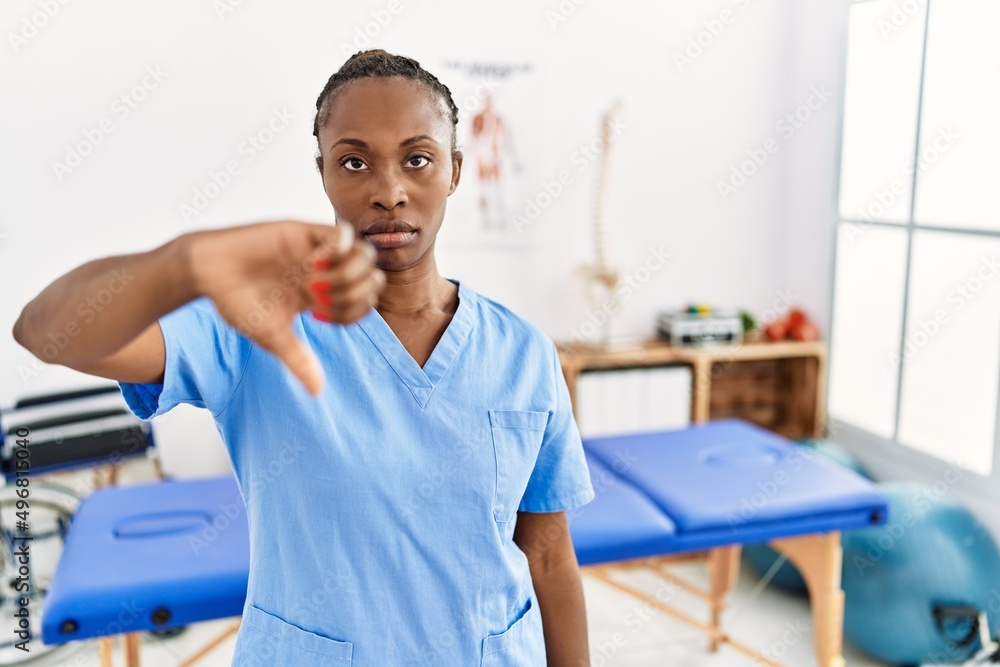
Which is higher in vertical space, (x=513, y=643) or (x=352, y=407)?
(x=352, y=407)

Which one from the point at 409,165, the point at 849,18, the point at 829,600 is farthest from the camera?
the point at 849,18

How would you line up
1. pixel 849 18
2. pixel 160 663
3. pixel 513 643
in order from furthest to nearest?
pixel 849 18 → pixel 160 663 → pixel 513 643

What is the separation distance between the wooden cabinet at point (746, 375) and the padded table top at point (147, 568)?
5.30 ft

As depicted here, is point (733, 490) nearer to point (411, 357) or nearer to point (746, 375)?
point (411, 357)

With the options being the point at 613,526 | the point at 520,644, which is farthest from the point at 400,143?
the point at 613,526

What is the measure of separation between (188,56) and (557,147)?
136 cm

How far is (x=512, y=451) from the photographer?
98 cm

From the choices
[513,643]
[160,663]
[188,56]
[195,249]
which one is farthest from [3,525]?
[195,249]

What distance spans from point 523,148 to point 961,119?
1497 mm

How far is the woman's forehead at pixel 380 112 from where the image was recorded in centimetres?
86

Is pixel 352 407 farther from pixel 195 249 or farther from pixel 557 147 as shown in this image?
pixel 557 147

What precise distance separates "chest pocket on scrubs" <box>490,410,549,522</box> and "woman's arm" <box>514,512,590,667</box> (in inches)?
4.8

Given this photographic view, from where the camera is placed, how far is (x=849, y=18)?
336cm

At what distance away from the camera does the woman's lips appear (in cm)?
86
